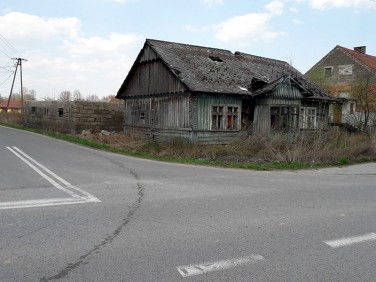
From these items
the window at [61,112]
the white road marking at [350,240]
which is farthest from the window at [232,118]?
the white road marking at [350,240]

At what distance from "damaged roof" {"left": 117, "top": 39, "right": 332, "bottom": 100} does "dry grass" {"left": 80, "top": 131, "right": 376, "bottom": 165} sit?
372 centimetres

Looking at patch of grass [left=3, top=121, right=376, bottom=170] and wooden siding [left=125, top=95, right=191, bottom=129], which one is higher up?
wooden siding [left=125, top=95, right=191, bottom=129]

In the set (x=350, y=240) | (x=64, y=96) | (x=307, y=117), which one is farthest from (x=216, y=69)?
(x=64, y=96)

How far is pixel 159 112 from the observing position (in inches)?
859

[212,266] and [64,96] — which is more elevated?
[64,96]

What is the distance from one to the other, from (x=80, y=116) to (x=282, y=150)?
16773mm

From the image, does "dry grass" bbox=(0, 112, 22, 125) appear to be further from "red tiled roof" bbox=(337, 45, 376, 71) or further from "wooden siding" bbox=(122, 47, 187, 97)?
"red tiled roof" bbox=(337, 45, 376, 71)

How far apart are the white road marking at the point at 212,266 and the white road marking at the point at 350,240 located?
4.13 feet

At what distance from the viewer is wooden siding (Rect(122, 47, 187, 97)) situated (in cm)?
2023

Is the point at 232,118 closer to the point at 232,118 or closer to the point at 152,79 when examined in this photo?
the point at 232,118

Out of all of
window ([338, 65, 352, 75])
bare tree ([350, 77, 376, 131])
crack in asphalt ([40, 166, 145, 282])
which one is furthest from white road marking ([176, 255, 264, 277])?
window ([338, 65, 352, 75])

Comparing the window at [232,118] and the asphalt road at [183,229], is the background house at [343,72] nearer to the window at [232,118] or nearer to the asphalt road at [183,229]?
the window at [232,118]

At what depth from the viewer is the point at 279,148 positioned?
15.9 metres

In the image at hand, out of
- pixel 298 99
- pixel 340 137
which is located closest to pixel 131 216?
pixel 340 137
